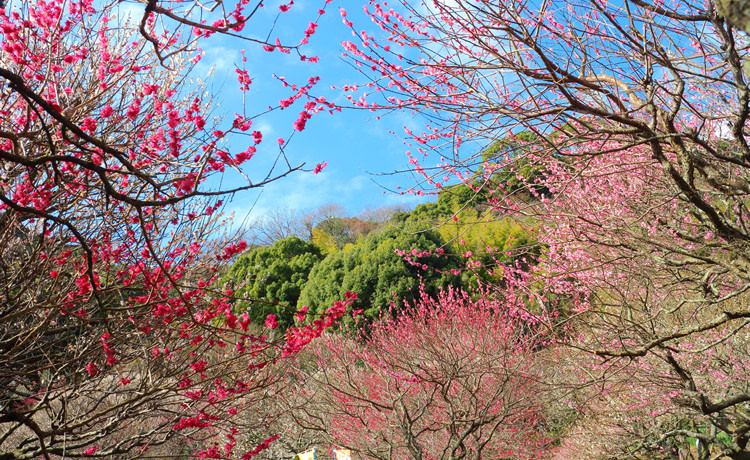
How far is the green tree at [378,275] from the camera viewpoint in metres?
13.4

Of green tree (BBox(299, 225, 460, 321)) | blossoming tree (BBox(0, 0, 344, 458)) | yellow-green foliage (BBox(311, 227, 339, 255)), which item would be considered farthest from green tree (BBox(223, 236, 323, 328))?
blossoming tree (BBox(0, 0, 344, 458))

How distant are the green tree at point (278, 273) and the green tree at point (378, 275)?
113 cm

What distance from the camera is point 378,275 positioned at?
14000mm

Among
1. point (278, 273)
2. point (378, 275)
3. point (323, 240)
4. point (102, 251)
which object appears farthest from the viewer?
point (323, 240)

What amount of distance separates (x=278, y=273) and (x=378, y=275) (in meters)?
4.54

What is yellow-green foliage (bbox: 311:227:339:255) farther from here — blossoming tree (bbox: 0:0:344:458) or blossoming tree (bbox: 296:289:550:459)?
blossoming tree (bbox: 0:0:344:458)

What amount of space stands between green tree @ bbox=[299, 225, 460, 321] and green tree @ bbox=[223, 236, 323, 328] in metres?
1.13

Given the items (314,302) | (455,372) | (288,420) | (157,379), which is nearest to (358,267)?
(314,302)

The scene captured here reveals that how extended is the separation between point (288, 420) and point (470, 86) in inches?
303

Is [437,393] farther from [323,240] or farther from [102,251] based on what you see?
[323,240]

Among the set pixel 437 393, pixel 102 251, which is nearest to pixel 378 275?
pixel 437 393

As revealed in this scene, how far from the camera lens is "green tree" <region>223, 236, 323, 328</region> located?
15734 mm

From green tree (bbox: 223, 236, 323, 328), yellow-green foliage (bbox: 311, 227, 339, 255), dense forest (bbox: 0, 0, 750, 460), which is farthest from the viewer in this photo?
yellow-green foliage (bbox: 311, 227, 339, 255)

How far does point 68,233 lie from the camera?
4.27 metres
